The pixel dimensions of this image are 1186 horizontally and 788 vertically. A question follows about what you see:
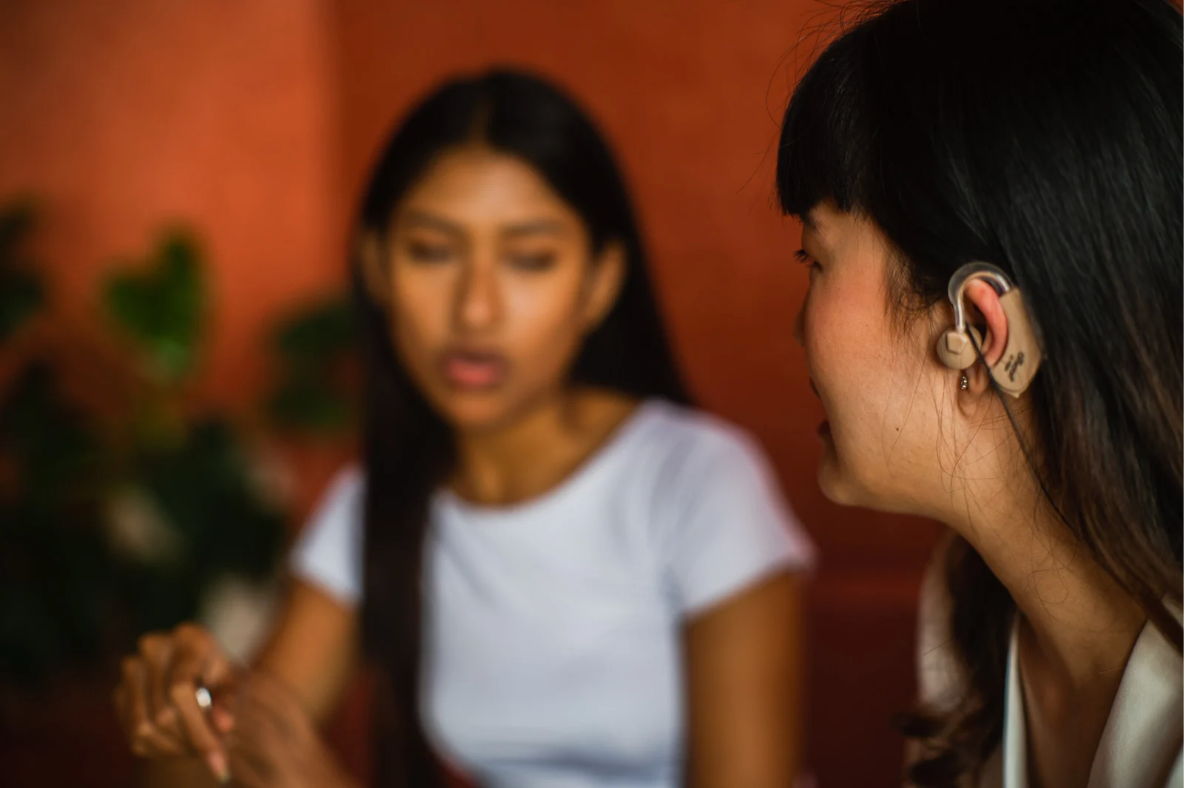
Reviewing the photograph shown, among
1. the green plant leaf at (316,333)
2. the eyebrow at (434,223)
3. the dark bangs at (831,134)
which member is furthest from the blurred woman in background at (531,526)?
the green plant leaf at (316,333)

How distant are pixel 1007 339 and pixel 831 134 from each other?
0.58ft

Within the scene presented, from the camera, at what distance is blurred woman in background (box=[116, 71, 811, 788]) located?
4.27 ft

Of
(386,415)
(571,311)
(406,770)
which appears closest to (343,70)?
(386,415)

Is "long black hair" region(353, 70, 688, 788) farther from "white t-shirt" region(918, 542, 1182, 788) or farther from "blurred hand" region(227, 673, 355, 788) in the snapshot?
"white t-shirt" region(918, 542, 1182, 788)

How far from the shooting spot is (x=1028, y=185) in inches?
25.1

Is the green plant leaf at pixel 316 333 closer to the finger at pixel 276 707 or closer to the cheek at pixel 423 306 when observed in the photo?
the cheek at pixel 423 306

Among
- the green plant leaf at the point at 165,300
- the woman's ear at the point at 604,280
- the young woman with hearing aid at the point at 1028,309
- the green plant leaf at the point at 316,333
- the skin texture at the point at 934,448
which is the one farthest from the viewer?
the green plant leaf at the point at 316,333

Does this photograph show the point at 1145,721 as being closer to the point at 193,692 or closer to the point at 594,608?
the point at 594,608

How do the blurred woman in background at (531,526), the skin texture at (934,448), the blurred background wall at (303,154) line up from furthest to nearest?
the blurred background wall at (303,154) < the blurred woman in background at (531,526) < the skin texture at (934,448)

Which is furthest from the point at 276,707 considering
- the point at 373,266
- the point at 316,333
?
the point at 316,333

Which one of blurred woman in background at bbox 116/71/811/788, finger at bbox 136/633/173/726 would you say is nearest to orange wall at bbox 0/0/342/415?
blurred woman in background at bbox 116/71/811/788

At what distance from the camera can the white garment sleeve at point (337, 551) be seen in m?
1.52

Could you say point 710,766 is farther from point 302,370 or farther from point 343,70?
point 343,70

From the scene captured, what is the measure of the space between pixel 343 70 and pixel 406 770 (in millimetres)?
1769
